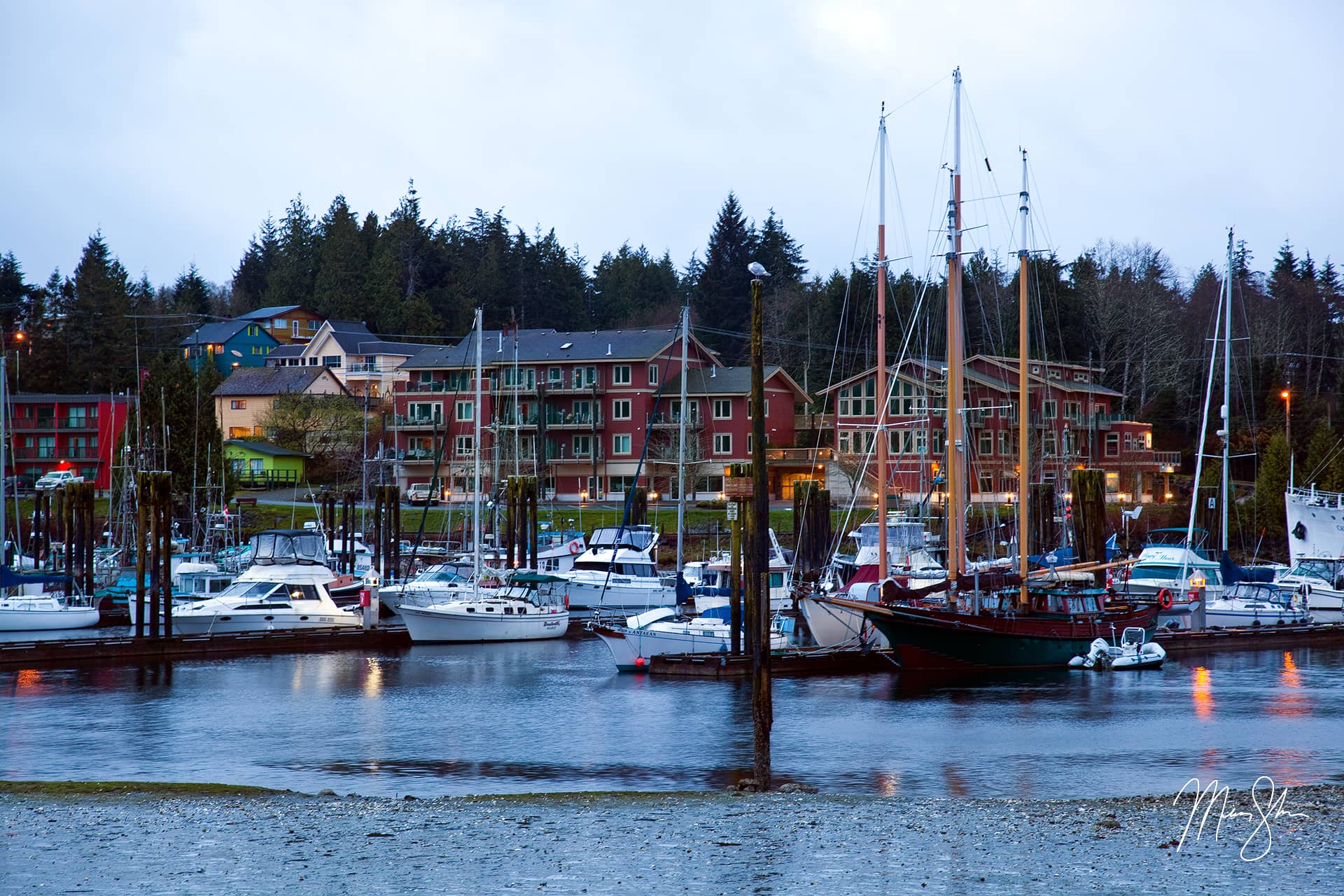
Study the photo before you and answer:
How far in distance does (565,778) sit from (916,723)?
1040cm

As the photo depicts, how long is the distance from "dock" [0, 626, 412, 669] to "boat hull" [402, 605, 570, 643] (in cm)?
108

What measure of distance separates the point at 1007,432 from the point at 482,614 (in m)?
46.5

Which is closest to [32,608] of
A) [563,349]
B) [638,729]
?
[638,729]

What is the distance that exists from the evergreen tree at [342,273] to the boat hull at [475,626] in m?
89.9

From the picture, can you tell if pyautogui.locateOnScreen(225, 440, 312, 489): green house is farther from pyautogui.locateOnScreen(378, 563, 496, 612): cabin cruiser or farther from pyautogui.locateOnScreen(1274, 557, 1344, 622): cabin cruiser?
pyautogui.locateOnScreen(1274, 557, 1344, 622): cabin cruiser

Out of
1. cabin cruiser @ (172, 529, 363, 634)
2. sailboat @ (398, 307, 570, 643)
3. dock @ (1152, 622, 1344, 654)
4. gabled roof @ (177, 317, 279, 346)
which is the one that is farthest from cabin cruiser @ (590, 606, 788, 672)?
gabled roof @ (177, 317, 279, 346)

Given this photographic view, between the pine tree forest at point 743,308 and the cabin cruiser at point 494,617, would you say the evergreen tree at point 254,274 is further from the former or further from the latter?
the cabin cruiser at point 494,617

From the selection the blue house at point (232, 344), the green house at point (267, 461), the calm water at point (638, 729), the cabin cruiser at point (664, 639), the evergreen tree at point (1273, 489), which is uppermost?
the blue house at point (232, 344)

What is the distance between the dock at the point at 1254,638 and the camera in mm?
48000

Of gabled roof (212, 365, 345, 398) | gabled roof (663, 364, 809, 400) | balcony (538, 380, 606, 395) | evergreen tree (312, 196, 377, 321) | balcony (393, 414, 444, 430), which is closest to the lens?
gabled roof (663, 364, 809, 400)

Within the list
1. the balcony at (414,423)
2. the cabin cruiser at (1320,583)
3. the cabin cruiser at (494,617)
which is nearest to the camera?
the cabin cruiser at (494,617)

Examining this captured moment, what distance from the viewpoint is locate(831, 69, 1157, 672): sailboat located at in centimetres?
4050

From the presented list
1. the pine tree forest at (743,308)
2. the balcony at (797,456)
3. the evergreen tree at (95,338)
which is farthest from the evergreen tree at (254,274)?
the balcony at (797,456)

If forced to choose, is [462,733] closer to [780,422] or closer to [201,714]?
[201,714]
